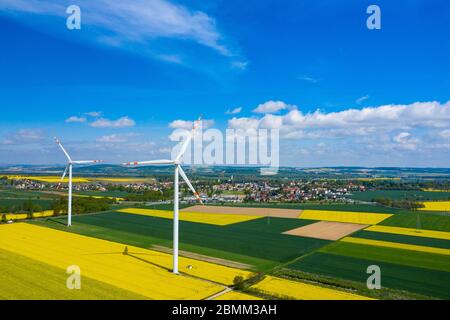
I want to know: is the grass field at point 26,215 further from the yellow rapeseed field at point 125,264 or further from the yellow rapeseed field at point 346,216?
the yellow rapeseed field at point 346,216

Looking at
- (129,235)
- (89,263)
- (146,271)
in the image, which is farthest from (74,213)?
(146,271)

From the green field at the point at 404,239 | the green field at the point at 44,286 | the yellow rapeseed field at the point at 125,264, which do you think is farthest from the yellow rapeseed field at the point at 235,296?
the green field at the point at 404,239

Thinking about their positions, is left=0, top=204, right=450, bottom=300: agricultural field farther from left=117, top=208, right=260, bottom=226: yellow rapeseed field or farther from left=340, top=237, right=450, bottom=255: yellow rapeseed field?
left=117, top=208, right=260, bottom=226: yellow rapeseed field

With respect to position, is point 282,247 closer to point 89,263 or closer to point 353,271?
point 353,271

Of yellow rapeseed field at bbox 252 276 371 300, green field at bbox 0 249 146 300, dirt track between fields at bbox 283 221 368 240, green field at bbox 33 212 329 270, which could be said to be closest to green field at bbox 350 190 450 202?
→ dirt track between fields at bbox 283 221 368 240
